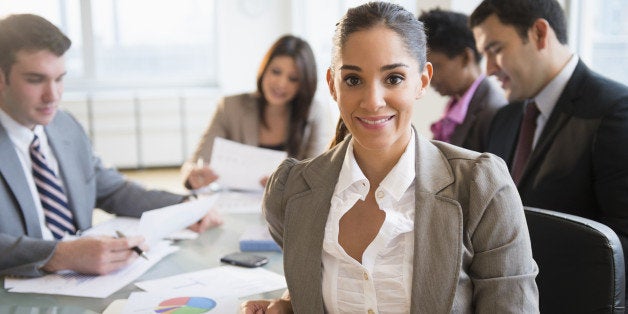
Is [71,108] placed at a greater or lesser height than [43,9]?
lesser

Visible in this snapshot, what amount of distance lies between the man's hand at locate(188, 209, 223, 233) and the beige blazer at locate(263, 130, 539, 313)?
854mm

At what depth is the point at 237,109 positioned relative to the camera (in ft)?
9.73

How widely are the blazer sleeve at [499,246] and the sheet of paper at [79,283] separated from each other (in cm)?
92

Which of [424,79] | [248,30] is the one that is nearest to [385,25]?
[424,79]

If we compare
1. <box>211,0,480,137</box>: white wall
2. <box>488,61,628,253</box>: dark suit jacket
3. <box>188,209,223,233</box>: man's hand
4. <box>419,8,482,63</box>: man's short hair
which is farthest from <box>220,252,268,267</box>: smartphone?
<box>211,0,480,137</box>: white wall

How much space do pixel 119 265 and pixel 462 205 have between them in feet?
3.20

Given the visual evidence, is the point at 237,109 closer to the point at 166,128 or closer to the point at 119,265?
the point at 119,265

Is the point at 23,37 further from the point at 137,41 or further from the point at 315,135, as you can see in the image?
the point at 137,41

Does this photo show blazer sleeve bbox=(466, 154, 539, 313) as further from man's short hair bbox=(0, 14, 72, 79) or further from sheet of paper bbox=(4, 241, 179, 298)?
man's short hair bbox=(0, 14, 72, 79)

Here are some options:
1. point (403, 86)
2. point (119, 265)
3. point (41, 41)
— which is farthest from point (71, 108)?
point (403, 86)

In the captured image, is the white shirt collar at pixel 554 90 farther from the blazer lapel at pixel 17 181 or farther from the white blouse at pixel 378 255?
the blazer lapel at pixel 17 181

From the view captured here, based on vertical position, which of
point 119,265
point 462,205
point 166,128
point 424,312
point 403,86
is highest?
point 403,86

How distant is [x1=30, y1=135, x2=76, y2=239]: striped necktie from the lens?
74.9 inches

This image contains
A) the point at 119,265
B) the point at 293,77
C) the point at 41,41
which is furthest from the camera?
the point at 293,77
